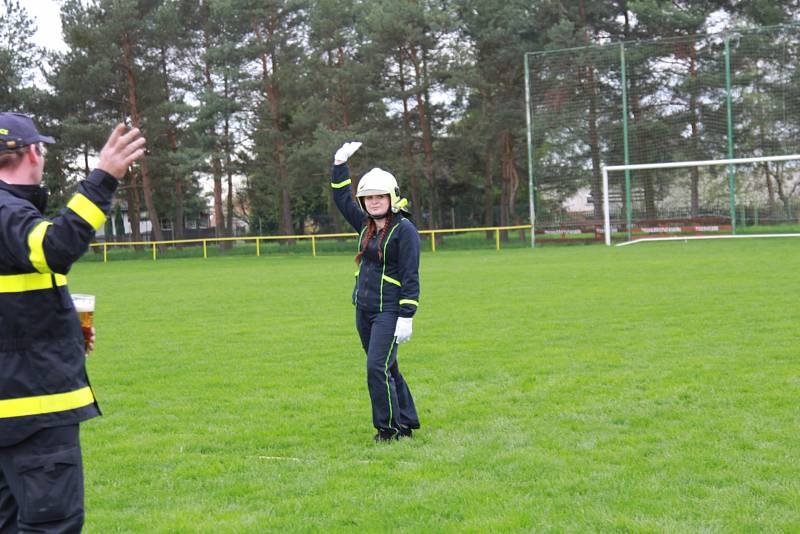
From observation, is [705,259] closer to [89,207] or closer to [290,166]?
[89,207]

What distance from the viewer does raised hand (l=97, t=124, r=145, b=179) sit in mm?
3148

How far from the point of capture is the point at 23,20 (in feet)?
153

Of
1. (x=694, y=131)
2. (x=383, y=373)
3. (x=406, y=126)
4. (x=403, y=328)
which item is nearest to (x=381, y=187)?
(x=403, y=328)

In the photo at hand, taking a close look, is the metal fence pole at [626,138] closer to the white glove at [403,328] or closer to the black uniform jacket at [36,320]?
the white glove at [403,328]

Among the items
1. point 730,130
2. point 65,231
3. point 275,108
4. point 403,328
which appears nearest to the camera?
point 65,231

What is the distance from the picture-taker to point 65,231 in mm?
2977

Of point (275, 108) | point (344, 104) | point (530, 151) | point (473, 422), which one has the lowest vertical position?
point (473, 422)

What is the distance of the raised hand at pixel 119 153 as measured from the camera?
315 cm

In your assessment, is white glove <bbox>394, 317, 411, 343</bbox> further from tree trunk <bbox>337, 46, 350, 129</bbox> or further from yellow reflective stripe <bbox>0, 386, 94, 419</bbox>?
tree trunk <bbox>337, 46, 350, 129</bbox>

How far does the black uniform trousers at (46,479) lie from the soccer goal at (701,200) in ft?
92.5

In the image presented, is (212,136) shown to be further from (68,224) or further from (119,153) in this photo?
(68,224)

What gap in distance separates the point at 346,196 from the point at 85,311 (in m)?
3.49

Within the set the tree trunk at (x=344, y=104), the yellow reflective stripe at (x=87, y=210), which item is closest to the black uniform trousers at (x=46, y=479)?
the yellow reflective stripe at (x=87, y=210)

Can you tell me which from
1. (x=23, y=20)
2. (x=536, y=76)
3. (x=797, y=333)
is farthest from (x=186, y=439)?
(x=23, y=20)
